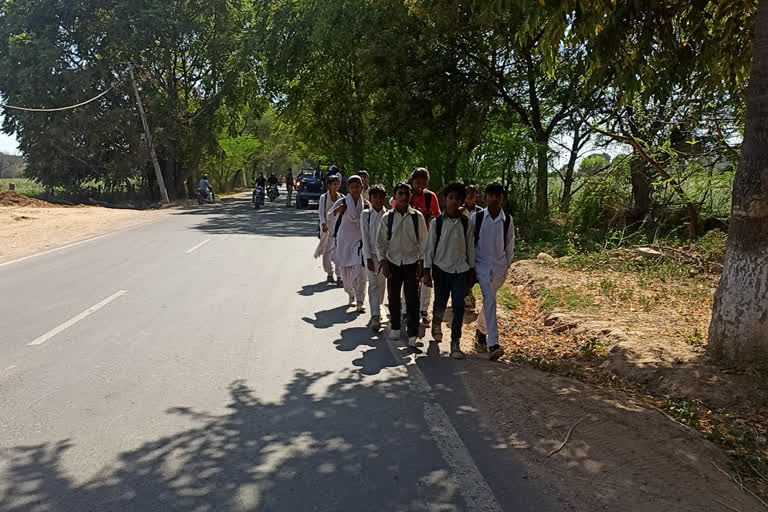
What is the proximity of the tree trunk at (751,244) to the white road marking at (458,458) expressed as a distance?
2.58 metres

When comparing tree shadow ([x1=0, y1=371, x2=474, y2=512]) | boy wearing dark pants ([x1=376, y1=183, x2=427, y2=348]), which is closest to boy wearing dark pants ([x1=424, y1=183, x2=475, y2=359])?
boy wearing dark pants ([x1=376, y1=183, x2=427, y2=348])

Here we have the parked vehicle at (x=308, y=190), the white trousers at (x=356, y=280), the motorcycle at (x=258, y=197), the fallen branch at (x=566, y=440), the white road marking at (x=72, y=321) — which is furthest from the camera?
the motorcycle at (x=258, y=197)

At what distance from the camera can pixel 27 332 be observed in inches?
271

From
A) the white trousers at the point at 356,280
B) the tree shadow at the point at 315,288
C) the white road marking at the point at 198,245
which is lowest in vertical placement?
the tree shadow at the point at 315,288

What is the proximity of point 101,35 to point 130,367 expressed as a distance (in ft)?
117

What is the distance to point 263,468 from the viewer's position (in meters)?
3.87

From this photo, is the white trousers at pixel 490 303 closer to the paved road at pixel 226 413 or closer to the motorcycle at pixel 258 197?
the paved road at pixel 226 413

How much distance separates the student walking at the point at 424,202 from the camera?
25.1 ft

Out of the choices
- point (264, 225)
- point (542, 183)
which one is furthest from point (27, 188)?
point (542, 183)

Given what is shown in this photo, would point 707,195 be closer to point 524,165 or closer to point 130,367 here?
point 524,165

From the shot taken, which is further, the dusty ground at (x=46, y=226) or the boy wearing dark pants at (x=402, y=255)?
the dusty ground at (x=46, y=226)

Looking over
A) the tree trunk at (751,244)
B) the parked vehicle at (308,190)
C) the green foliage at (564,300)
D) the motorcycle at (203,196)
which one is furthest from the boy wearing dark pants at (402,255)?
the motorcycle at (203,196)

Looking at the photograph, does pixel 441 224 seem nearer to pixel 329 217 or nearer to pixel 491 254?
pixel 491 254

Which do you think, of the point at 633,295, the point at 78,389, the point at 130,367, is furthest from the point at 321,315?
the point at 633,295
